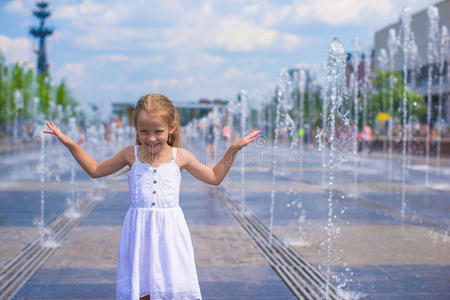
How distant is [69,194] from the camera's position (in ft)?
28.8

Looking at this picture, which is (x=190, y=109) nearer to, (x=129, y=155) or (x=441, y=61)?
(x=441, y=61)

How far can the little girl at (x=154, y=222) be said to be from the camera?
2.38m

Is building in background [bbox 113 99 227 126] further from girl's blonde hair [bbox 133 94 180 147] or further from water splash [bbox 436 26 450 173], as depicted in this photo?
girl's blonde hair [bbox 133 94 180 147]

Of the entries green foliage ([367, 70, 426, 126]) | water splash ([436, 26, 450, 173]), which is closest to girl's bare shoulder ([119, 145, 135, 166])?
water splash ([436, 26, 450, 173])

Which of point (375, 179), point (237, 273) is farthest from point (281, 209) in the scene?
point (375, 179)

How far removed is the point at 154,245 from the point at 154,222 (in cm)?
11

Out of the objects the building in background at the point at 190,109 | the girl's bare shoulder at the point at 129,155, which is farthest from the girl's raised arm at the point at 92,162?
the building in background at the point at 190,109

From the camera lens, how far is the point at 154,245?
A: 7.79 ft

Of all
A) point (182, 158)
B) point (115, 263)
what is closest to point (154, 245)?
point (182, 158)

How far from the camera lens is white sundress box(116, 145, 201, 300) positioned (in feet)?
7.80

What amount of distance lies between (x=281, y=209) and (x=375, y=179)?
→ 5.43m

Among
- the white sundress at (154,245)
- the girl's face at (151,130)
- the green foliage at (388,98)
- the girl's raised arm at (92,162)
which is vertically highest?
the green foliage at (388,98)

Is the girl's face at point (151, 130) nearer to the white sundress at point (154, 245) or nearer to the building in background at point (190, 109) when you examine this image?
the white sundress at point (154, 245)

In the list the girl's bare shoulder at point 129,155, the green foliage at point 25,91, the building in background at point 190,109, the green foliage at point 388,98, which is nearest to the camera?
the girl's bare shoulder at point 129,155
